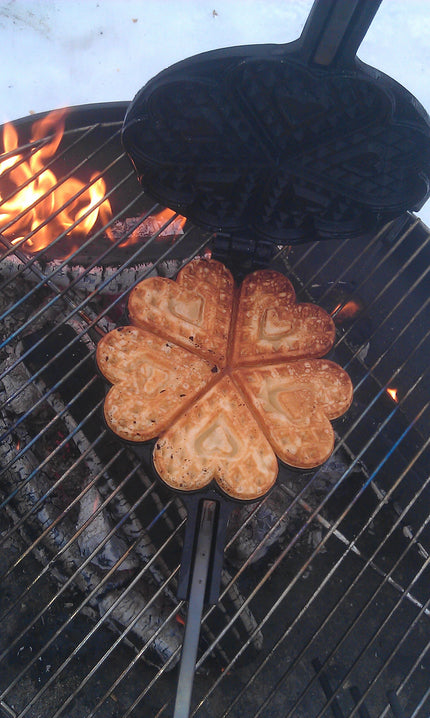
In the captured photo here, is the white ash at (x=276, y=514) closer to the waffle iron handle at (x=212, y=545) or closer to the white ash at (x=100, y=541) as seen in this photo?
the white ash at (x=100, y=541)

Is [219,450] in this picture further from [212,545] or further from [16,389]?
[16,389]

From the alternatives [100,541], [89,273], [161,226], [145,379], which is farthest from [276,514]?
[161,226]

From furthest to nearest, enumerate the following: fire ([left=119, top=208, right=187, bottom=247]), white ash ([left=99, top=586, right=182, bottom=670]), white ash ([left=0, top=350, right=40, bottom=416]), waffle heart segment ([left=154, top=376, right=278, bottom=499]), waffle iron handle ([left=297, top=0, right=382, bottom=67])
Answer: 1. fire ([left=119, top=208, right=187, bottom=247])
2. white ash ([left=0, top=350, right=40, bottom=416])
3. white ash ([left=99, top=586, right=182, bottom=670])
4. waffle heart segment ([left=154, top=376, right=278, bottom=499])
5. waffle iron handle ([left=297, top=0, right=382, bottom=67])

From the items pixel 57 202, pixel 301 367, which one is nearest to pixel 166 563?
pixel 301 367

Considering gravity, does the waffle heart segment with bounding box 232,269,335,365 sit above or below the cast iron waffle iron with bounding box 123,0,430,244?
below

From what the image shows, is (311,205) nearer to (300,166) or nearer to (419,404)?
(300,166)

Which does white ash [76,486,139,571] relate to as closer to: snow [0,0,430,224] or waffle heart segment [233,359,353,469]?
waffle heart segment [233,359,353,469]

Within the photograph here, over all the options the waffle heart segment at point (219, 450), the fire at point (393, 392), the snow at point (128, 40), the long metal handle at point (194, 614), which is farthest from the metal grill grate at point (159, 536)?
the snow at point (128, 40)

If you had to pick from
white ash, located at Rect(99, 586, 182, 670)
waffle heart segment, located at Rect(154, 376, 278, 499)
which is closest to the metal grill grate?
white ash, located at Rect(99, 586, 182, 670)
